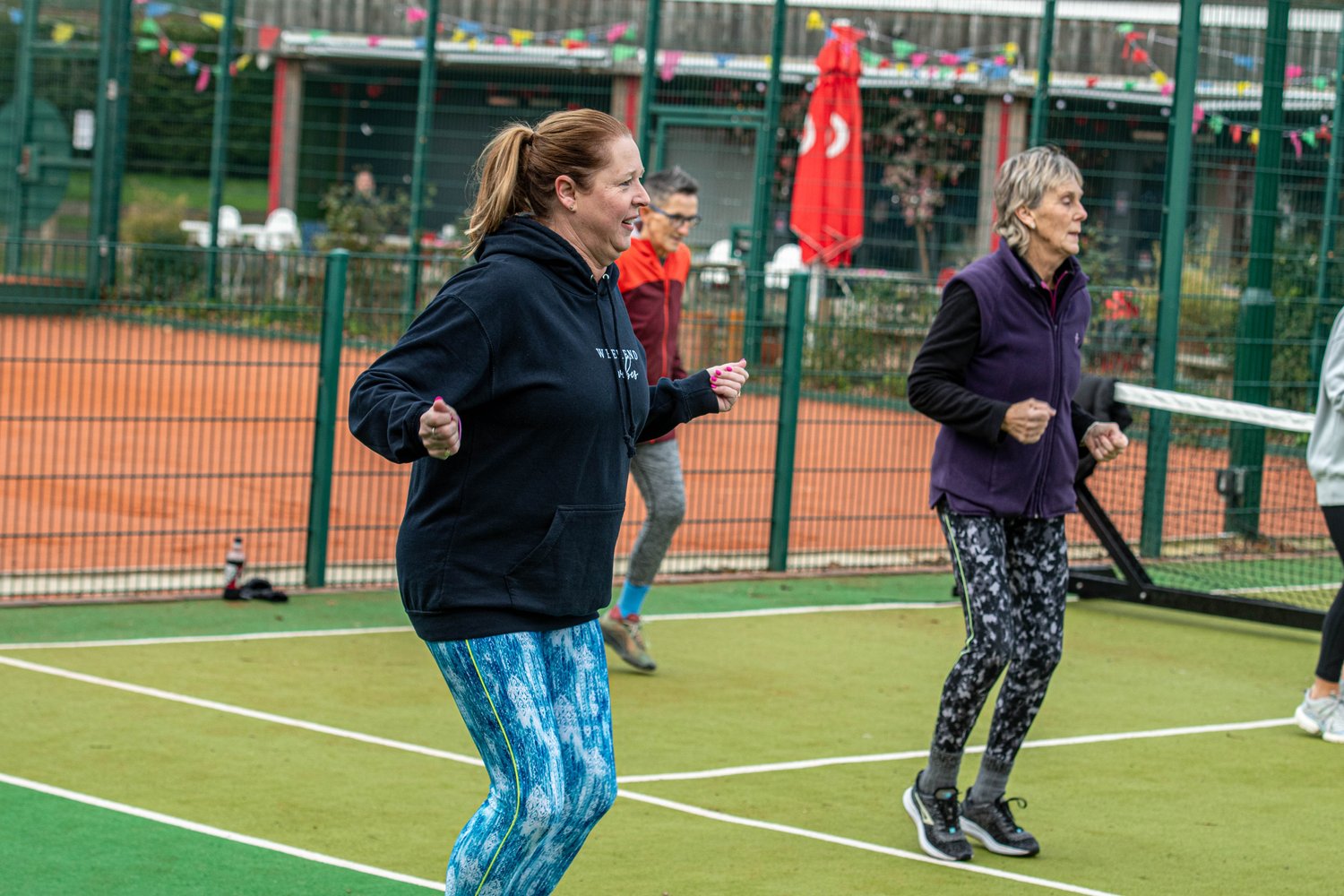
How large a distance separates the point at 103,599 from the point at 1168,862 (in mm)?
5637

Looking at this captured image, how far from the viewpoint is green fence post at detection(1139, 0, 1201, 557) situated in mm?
11711

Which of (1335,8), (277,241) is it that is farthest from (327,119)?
(1335,8)

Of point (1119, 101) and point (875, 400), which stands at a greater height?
point (1119, 101)

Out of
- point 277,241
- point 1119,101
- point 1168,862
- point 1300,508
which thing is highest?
point 1119,101

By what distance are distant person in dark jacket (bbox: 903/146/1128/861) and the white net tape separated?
3.19m

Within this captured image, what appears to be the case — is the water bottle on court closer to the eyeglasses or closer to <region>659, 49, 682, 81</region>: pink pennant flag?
the eyeglasses

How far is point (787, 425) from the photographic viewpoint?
11.0 m

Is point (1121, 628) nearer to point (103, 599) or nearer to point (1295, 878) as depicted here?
point (1295, 878)

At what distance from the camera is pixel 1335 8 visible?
1313 centimetres

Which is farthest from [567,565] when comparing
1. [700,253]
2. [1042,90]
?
[700,253]

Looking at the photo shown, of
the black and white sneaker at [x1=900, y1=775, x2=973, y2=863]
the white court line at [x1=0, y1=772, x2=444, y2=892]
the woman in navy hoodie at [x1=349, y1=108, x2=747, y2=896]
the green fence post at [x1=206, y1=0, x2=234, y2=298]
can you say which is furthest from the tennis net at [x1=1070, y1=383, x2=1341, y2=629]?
the green fence post at [x1=206, y1=0, x2=234, y2=298]

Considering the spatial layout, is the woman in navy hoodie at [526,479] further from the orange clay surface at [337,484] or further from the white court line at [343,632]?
the orange clay surface at [337,484]

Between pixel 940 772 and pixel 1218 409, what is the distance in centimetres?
417

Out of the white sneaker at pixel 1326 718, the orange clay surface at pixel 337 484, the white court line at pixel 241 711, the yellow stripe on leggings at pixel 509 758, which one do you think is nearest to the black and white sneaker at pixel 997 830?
the white court line at pixel 241 711
